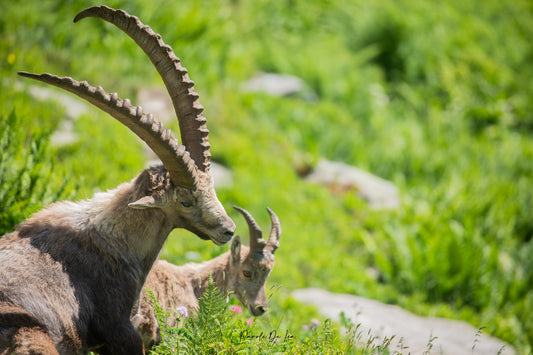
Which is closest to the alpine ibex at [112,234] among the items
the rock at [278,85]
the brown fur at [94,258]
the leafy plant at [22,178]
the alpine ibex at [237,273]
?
the brown fur at [94,258]

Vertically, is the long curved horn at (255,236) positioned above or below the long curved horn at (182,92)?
below

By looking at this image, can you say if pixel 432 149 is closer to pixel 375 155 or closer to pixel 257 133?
pixel 375 155

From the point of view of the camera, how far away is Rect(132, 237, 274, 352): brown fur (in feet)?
18.4

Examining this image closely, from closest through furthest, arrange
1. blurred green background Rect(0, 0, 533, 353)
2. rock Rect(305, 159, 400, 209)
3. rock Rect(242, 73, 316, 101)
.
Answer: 1. blurred green background Rect(0, 0, 533, 353)
2. rock Rect(305, 159, 400, 209)
3. rock Rect(242, 73, 316, 101)

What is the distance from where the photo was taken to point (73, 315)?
4.09 meters

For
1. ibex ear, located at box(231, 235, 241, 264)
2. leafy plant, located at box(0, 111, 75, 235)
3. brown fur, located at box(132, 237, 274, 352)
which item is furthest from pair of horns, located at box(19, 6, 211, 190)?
leafy plant, located at box(0, 111, 75, 235)

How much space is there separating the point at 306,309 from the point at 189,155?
4.43 m

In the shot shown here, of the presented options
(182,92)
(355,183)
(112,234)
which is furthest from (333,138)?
(112,234)

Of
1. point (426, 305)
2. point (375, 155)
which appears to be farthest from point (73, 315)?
point (375, 155)

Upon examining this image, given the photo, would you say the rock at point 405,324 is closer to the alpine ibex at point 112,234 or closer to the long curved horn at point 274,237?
the long curved horn at point 274,237

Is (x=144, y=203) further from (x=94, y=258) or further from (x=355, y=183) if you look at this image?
(x=355, y=183)

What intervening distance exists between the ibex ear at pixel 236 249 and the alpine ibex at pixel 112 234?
1.70 meters

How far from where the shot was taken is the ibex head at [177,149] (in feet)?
13.5

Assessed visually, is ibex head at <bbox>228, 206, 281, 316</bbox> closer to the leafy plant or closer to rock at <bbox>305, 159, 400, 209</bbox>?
the leafy plant
